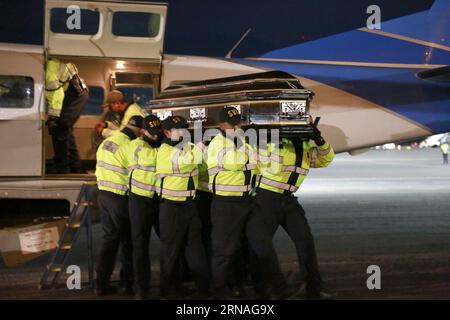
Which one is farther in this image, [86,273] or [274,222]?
Result: [86,273]

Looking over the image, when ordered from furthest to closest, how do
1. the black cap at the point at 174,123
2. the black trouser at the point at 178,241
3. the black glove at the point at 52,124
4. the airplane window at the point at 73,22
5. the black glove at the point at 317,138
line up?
the black glove at the point at 52,124 → the airplane window at the point at 73,22 → the black glove at the point at 317,138 → the black cap at the point at 174,123 → the black trouser at the point at 178,241

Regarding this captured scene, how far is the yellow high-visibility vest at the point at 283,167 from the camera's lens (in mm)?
7773

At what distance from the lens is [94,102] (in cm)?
1152

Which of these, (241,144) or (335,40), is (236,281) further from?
(335,40)

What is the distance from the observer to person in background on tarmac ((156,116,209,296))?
7477 mm

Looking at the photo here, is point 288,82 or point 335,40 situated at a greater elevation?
point 335,40

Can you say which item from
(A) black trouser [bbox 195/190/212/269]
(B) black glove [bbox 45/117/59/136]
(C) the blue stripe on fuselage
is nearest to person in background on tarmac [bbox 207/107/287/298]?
(A) black trouser [bbox 195/190/212/269]

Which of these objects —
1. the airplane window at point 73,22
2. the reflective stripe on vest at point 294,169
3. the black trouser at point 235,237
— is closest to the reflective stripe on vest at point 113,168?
the black trouser at point 235,237

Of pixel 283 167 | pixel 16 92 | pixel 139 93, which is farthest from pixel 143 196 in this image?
pixel 139 93

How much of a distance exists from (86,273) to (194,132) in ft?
6.94

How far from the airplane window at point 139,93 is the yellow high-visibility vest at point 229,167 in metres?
4.07

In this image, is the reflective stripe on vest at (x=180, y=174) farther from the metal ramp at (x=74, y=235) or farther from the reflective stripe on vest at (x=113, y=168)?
the metal ramp at (x=74, y=235)
